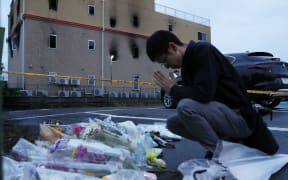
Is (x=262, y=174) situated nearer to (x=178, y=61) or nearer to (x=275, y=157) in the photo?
(x=275, y=157)

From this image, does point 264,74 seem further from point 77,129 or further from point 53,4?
point 53,4

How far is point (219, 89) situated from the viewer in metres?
2.45

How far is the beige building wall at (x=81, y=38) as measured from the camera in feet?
74.4

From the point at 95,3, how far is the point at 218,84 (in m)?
25.4

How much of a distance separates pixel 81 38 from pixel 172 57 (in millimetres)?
23736

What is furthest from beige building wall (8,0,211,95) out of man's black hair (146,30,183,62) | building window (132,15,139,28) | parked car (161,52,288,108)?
man's black hair (146,30,183,62)

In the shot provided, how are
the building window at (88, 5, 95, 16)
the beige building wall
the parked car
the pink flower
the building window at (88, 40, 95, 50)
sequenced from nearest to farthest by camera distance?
the pink flower < the parked car < the beige building wall < the building window at (88, 40, 95, 50) < the building window at (88, 5, 95, 16)

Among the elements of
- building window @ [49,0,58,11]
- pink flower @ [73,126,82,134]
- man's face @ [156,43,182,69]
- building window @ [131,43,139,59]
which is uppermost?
building window @ [49,0,58,11]

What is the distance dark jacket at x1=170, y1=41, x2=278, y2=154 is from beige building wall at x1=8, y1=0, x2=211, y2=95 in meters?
20.6

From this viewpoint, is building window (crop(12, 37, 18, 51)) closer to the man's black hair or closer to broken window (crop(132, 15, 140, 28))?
broken window (crop(132, 15, 140, 28))

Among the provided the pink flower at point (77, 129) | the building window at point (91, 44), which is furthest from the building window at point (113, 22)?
the pink flower at point (77, 129)

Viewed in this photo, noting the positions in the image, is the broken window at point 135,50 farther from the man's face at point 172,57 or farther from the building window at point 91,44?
the man's face at point 172,57

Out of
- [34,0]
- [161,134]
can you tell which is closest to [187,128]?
[161,134]

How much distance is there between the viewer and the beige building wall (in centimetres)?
2269
